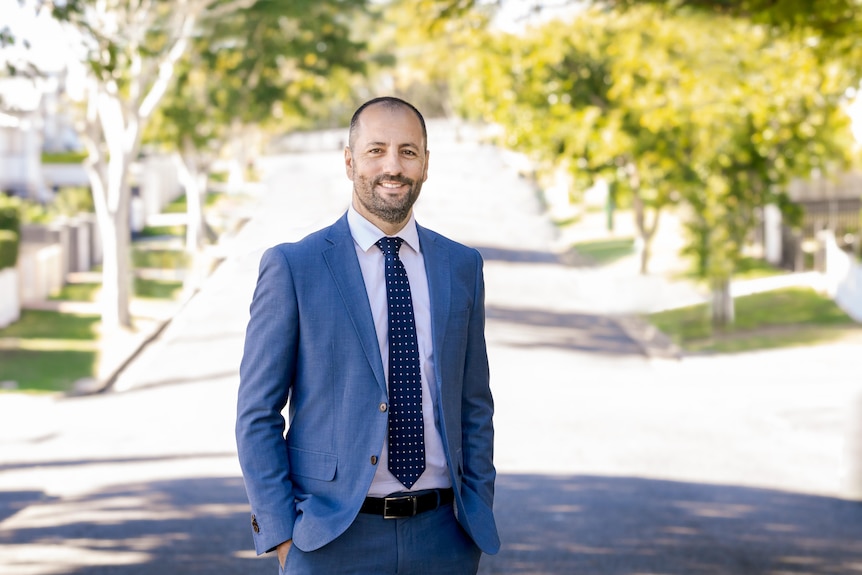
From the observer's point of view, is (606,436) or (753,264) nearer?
(606,436)

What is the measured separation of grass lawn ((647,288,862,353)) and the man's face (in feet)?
54.2

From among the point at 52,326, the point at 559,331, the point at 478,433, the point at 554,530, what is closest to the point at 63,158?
the point at 52,326

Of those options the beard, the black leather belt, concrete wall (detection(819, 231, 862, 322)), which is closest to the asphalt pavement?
the beard

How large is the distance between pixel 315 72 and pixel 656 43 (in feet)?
41.4

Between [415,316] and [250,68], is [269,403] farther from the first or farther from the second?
[250,68]

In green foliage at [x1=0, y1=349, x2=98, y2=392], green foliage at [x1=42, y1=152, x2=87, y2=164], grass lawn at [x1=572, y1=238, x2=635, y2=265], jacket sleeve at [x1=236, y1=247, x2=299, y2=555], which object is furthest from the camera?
green foliage at [x1=42, y1=152, x2=87, y2=164]

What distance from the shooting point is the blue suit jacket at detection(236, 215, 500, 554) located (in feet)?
12.2

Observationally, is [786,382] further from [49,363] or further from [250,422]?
[250,422]

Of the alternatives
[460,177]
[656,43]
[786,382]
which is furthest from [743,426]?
[460,177]

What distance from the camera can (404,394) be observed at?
150 inches

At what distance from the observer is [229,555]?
339 inches

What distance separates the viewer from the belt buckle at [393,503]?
12.3 feet

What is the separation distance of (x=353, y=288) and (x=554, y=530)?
585 centimetres

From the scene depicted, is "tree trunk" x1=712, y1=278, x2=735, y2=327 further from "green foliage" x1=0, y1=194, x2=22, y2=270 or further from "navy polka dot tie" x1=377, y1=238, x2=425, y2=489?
"navy polka dot tie" x1=377, y1=238, x2=425, y2=489
